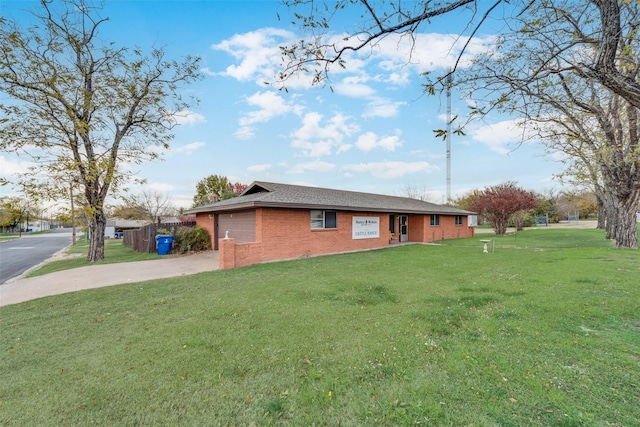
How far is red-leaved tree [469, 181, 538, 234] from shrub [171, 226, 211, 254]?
76.6ft

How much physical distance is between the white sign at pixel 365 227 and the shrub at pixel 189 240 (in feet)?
28.6

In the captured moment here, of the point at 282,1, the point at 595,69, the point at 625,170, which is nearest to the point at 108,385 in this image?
the point at 282,1

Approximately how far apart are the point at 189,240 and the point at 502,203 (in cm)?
2439

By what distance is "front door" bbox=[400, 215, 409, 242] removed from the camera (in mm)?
18734

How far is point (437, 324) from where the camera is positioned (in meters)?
4.09

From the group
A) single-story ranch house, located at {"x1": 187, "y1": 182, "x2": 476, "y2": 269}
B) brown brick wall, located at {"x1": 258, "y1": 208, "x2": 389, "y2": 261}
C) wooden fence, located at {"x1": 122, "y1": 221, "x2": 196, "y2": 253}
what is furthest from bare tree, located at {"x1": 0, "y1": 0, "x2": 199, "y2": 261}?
brown brick wall, located at {"x1": 258, "y1": 208, "x2": 389, "y2": 261}

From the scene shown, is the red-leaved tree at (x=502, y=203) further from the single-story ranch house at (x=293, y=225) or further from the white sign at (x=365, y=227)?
the white sign at (x=365, y=227)

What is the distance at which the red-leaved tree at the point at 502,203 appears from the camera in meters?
22.2

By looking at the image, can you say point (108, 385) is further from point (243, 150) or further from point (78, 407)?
point (243, 150)

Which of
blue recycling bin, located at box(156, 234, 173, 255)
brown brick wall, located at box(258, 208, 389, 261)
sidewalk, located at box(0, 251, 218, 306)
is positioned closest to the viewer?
sidewalk, located at box(0, 251, 218, 306)

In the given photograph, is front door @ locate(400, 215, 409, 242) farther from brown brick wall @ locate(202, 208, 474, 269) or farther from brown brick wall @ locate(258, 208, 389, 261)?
brown brick wall @ locate(258, 208, 389, 261)

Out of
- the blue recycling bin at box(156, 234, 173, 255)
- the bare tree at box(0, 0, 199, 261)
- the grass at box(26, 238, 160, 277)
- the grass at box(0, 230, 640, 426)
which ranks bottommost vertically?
the grass at box(26, 238, 160, 277)

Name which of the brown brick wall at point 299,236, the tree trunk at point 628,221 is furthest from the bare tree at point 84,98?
the tree trunk at point 628,221

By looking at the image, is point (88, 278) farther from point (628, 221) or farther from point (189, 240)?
point (628, 221)
